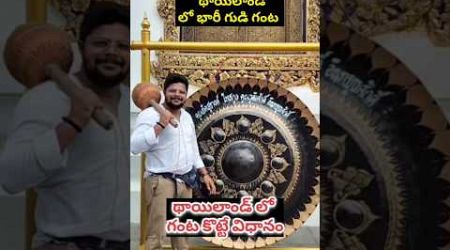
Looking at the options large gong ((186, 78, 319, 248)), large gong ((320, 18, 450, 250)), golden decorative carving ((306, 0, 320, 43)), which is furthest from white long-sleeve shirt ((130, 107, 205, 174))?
large gong ((320, 18, 450, 250))

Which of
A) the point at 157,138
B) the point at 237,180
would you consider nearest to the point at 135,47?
the point at 157,138

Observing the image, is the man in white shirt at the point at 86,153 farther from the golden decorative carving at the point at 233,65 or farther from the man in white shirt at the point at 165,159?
the golden decorative carving at the point at 233,65

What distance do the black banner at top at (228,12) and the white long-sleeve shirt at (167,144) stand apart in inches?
20.7

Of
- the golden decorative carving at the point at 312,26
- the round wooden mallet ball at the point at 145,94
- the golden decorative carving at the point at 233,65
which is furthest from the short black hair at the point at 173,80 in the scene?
the golden decorative carving at the point at 312,26

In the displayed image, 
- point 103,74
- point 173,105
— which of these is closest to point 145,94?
point 173,105

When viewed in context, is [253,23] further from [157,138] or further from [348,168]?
[348,168]

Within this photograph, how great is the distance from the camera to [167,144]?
13.3 ft

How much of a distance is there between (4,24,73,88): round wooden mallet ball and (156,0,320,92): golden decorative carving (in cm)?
208

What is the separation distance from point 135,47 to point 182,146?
0.60 meters

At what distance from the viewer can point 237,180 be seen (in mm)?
4301

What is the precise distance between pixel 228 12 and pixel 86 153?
2100 mm

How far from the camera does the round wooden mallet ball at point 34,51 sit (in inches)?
85.7
